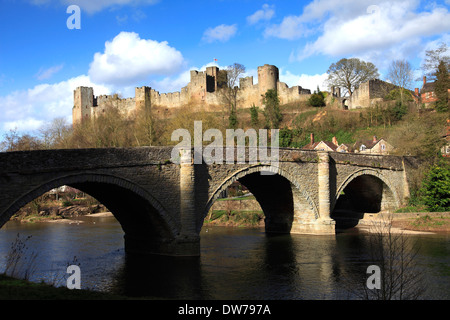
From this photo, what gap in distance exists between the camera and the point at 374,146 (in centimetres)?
4506

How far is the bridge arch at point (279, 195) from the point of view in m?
23.9

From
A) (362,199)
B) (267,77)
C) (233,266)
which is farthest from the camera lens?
(267,77)

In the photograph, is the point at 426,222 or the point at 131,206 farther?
the point at 426,222

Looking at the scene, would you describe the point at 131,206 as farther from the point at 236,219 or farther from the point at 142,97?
the point at 142,97

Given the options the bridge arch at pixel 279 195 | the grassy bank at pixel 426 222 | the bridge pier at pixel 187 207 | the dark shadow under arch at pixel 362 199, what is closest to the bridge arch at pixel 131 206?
the bridge pier at pixel 187 207

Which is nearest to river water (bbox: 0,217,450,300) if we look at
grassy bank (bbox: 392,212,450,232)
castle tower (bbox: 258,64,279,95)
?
grassy bank (bbox: 392,212,450,232)

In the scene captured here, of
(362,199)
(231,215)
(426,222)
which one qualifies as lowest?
(231,215)

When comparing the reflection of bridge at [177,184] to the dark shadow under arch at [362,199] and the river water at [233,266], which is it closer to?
the dark shadow under arch at [362,199]

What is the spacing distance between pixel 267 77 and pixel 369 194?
101 feet

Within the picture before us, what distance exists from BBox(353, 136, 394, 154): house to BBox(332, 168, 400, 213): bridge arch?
9.39 meters

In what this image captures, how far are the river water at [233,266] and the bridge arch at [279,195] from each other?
1589 mm

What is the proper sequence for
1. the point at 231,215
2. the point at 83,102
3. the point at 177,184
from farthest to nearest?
the point at 83,102 → the point at 231,215 → the point at 177,184

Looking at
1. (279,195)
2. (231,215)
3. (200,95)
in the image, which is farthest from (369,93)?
(279,195)
